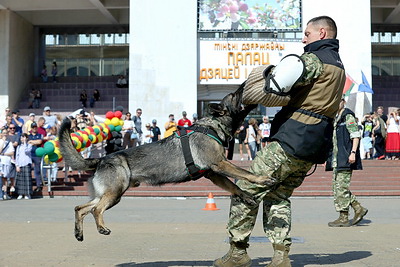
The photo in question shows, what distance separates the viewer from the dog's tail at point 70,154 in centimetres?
553

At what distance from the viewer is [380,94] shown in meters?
32.3

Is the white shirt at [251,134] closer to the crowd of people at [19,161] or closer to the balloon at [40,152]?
the crowd of people at [19,161]

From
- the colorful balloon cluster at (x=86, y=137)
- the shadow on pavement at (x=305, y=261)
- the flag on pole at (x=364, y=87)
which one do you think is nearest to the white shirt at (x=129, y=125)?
the colorful balloon cluster at (x=86, y=137)

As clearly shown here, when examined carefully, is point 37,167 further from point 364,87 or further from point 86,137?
point 364,87

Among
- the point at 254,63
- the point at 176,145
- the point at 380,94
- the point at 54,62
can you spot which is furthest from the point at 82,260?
the point at 54,62

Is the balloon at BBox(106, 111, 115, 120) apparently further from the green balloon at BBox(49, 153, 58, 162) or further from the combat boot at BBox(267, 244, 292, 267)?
the combat boot at BBox(267, 244, 292, 267)

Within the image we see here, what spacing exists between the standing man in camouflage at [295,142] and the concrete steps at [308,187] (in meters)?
10.6

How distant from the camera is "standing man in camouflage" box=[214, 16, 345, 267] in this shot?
4836 mm

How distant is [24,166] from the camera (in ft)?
49.5

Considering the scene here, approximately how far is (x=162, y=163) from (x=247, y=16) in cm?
2290

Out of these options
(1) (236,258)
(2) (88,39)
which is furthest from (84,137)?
(2) (88,39)

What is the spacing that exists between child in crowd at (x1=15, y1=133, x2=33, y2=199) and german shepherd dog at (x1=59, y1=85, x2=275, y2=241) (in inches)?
408

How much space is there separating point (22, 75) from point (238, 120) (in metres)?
30.4

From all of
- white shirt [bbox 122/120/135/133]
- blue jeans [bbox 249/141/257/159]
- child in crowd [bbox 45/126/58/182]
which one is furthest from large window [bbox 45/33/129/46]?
child in crowd [bbox 45/126/58/182]
